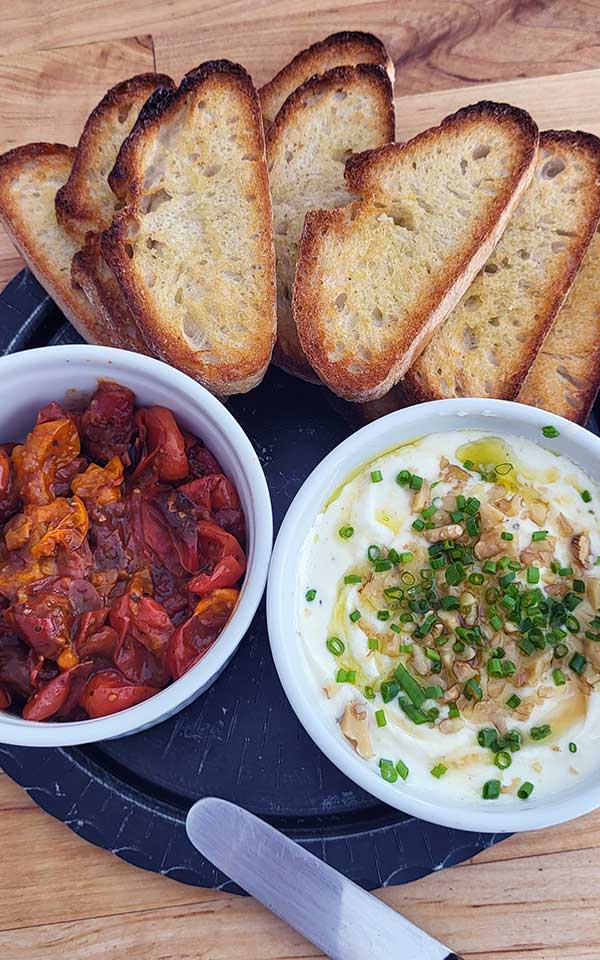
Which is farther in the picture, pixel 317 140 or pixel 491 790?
pixel 317 140

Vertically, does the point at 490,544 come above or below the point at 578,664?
above

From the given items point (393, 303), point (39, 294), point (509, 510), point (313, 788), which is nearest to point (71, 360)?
point (39, 294)

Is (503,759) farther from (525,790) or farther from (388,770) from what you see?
(388,770)

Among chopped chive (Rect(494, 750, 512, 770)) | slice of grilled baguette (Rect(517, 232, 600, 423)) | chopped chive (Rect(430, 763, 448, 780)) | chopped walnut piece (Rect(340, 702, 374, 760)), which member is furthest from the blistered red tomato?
slice of grilled baguette (Rect(517, 232, 600, 423))

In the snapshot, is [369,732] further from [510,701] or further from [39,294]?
[39,294]

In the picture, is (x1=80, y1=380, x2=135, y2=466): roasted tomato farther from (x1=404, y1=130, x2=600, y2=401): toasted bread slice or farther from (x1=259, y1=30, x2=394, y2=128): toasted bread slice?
(x1=259, y1=30, x2=394, y2=128): toasted bread slice

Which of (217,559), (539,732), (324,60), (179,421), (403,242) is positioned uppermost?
(324,60)

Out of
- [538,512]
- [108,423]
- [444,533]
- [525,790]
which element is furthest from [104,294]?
[525,790]
